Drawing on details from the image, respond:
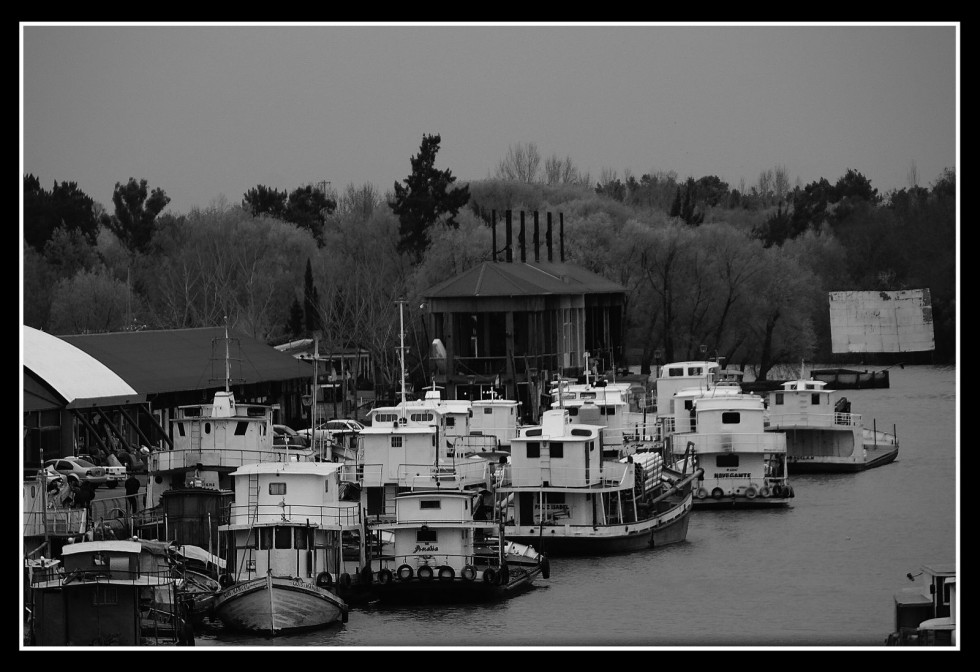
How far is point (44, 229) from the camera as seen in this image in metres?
100

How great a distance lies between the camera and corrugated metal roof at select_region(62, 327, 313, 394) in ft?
189

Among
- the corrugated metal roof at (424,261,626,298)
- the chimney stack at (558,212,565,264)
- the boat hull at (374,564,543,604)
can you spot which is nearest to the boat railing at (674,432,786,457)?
the boat hull at (374,564,543,604)

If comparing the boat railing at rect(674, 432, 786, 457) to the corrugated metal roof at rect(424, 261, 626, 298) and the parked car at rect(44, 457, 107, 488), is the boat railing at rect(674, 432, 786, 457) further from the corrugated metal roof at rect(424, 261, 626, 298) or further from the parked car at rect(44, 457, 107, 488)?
the corrugated metal roof at rect(424, 261, 626, 298)

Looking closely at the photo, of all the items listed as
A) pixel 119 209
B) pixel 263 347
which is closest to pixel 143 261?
pixel 119 209

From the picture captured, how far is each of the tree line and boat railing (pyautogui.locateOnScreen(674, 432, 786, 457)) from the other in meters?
25.5

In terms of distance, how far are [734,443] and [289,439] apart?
1290 centimetres

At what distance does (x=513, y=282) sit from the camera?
2985 inches

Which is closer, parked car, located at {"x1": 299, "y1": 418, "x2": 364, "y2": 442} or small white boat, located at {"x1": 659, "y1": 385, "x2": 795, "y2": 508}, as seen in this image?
parked car, located at {"x1": 299, "y1": 418, "x2": 364, "y2": 442}

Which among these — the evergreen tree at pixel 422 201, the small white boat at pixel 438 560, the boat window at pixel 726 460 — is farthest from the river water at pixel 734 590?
the evergreen tree at pixel 422 201
